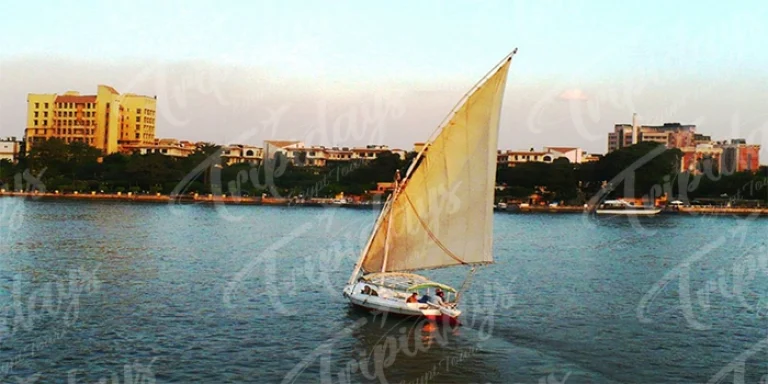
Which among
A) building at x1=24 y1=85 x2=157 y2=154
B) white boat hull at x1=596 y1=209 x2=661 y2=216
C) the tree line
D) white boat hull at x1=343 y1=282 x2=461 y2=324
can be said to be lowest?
white boat hull at x1=343 y1=282 x2=461 y2=324

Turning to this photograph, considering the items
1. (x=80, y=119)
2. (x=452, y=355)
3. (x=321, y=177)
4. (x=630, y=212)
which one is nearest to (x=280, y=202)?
(x=321, y=177)

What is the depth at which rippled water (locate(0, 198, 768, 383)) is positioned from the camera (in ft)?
91.6

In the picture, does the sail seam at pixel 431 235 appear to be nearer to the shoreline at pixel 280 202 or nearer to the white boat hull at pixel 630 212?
the white boat hull at pixel 630 212

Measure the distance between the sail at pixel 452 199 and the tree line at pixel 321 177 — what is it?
124 meters

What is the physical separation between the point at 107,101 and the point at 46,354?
178 m

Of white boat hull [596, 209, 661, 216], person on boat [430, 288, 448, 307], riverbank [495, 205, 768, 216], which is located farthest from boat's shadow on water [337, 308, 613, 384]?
riverbank [495, 205, 768, 216]

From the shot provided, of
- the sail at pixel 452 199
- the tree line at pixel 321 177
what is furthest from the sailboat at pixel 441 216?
the tree line at pixel 321 177

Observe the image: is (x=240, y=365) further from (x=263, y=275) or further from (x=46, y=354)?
(x=263, y=275)

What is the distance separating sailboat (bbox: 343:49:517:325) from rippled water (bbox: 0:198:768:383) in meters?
1.21

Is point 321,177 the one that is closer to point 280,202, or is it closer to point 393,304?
point 280,202

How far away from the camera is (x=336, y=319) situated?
35188mm

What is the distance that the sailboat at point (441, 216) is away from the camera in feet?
108

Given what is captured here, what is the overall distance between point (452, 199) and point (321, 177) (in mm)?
141058

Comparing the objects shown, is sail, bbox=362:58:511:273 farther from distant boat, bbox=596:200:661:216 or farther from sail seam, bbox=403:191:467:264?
distant boat, bbox=596:200:661:216
